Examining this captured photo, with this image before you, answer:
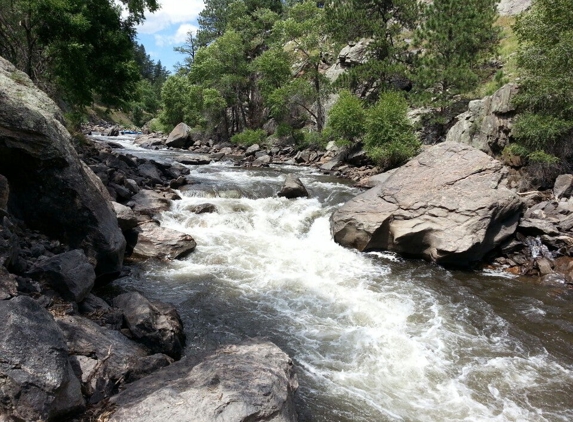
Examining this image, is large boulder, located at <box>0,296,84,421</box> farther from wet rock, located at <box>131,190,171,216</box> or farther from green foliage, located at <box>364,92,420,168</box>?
green foliage, located at <box>364,92,420,168</box>

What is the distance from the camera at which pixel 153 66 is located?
13038 centimetres

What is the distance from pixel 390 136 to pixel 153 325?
20.4 m

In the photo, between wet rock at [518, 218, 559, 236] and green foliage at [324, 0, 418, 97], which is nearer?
wet rock at [518, 218, 559, 236]

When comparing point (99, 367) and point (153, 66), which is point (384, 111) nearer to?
point (99, 367)

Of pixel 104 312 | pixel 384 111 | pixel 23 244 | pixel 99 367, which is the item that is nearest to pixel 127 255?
pixel 23 244

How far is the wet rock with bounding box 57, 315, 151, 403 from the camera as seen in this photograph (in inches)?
183

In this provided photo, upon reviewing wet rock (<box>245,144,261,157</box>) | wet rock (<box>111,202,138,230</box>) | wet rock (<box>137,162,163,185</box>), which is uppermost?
wet rock (<box>245,144,261,157</box>)

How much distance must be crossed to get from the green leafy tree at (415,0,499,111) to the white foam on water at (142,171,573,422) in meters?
19.7

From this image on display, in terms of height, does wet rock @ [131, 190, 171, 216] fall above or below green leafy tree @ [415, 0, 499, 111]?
below

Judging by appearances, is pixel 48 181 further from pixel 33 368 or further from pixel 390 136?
pixel 390 136

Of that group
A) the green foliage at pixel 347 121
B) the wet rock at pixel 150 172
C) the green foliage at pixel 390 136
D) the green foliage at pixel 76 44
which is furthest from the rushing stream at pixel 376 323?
the green foliage at pixel 347 121

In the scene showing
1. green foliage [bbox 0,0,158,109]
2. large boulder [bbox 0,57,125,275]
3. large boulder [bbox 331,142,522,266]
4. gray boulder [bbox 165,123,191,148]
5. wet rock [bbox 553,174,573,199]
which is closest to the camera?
large boulder [bbox 0,57,125,275]

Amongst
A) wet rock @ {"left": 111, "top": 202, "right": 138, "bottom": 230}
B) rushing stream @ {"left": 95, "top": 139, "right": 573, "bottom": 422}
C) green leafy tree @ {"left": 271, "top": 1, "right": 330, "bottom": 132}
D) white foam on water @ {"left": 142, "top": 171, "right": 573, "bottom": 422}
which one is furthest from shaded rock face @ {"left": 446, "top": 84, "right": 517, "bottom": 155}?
wet rock @ {"left": 111, "top": 202, "right": 138, "bottom": 230}

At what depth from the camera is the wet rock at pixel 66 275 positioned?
6.73 m
